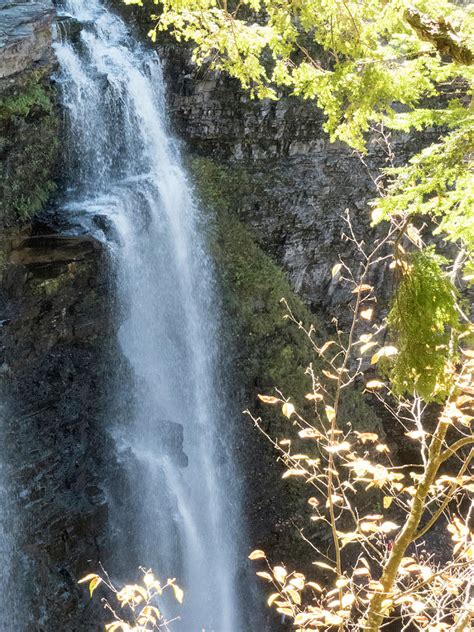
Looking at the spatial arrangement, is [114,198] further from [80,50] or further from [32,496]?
[32,496]

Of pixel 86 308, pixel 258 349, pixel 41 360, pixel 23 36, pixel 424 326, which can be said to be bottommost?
pixel 258 349

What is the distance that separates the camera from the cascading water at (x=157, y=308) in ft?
36.2

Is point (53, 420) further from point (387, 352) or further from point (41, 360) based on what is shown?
point (387, 352)

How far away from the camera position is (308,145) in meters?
13.7

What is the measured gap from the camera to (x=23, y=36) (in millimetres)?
9664

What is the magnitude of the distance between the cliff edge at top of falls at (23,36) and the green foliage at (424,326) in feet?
27.6

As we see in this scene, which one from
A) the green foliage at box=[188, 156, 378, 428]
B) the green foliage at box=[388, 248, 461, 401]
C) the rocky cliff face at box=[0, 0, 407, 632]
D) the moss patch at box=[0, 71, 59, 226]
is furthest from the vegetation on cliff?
the green foliage at box=[188, 156, 378, 428]

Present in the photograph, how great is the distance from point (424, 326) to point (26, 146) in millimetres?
8590

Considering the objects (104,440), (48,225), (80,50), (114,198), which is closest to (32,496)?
(104,440)

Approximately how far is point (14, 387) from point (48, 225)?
8.79 feet

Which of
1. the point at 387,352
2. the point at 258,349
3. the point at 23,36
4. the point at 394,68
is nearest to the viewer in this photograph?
the point at 387,352

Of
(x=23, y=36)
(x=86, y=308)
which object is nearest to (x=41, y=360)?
(x=86, y=308)

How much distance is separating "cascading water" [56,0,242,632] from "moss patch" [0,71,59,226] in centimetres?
48

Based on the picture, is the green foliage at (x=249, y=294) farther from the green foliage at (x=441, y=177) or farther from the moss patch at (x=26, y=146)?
the green foliage at (x=441, y=177)
